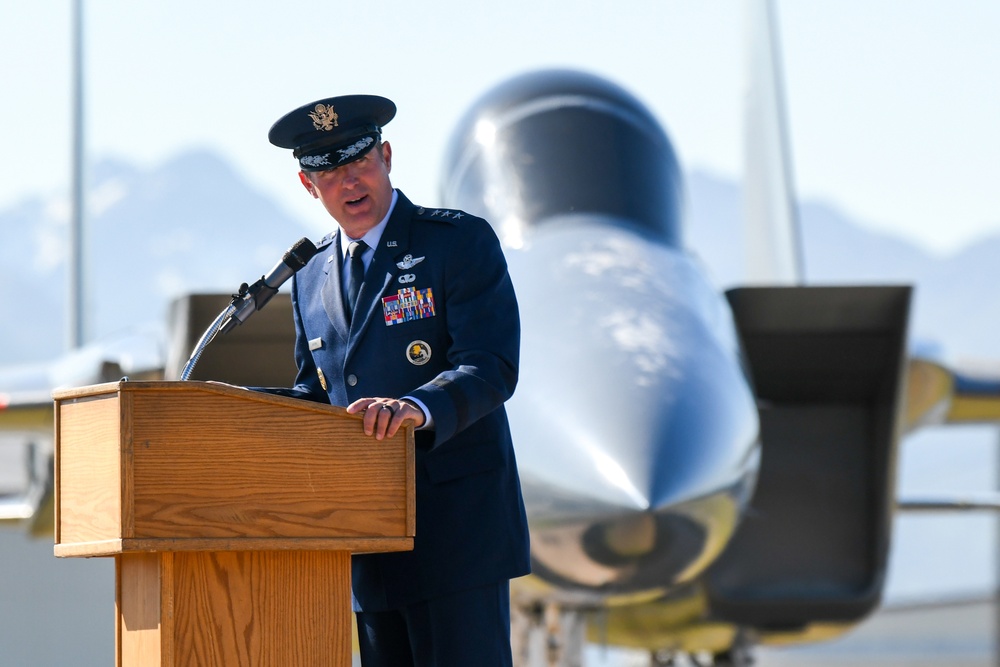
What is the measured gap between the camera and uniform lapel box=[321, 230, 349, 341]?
2.56 meters

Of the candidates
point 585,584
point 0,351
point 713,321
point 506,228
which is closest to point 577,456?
point 585,584

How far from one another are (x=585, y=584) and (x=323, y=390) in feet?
6.24

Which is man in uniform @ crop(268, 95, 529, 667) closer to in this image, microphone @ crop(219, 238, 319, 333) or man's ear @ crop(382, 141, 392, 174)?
man's ear @ crop(382, 141, 392, 174)

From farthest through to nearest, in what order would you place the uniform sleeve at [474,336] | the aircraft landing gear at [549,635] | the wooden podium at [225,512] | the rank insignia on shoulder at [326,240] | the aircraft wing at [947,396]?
1. the aircraft wing at [947,396]
2. the aircraft landing gear at [549,635]
3. the rank insignia on shoulder at [326,240]
4. the uniform sleeve at [474,336]
5. the wooden podium at [225,512]

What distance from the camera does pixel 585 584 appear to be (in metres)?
4.32

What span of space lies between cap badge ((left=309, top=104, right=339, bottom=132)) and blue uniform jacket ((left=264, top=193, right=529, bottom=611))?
0.71ft

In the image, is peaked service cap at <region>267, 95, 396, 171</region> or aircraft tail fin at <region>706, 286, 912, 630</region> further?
aircraft tail fin at <region>706, 286, 912, 630</region>

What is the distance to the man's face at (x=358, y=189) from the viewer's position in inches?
95.5

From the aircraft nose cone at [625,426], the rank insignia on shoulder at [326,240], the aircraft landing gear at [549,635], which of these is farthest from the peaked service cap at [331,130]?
the aircraft landing gear at [549,635]

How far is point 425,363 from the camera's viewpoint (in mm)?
2471

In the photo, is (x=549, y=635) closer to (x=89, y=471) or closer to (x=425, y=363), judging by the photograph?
(x=425, y=363)

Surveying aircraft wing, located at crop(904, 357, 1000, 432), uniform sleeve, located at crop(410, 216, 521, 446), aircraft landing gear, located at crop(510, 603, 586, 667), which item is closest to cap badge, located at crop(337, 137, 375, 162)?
uniform sleeve, located at crop(410, 216, 521, 446)

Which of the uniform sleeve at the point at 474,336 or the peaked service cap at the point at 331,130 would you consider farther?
the peaked service cap at the point at 331,130

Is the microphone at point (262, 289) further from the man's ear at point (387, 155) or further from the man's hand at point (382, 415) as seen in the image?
the man's hand at point (382, 415)
